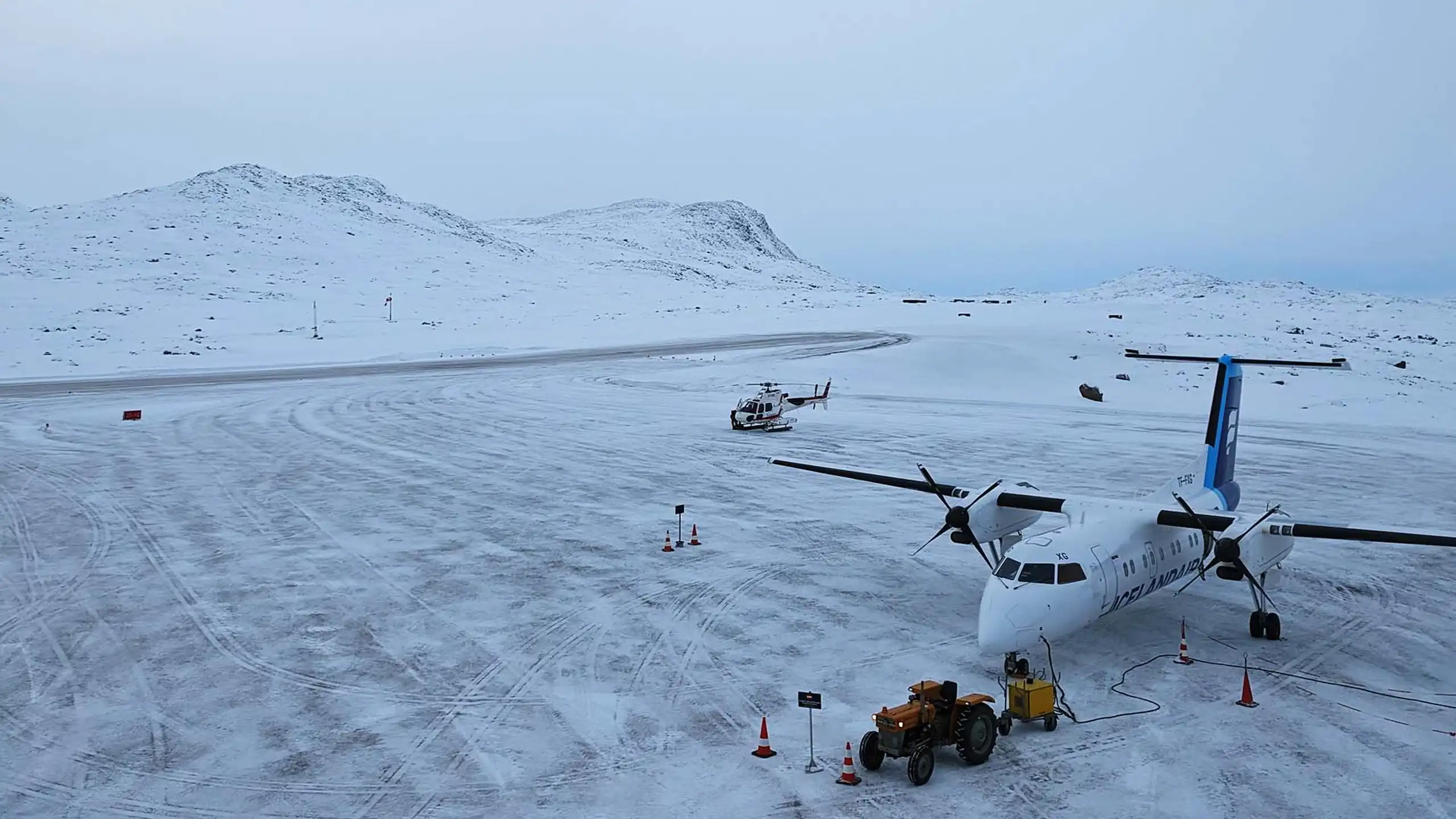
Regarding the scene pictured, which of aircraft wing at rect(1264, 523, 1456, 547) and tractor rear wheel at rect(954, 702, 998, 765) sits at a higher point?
aircraft wing at rect(1264, 523, 1456, 547)

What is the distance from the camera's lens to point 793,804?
1175 centimetres

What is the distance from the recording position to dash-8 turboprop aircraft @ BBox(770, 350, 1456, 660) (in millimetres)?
15359

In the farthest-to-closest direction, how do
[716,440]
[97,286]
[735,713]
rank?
[97,286] < [716,440] < [735,713]

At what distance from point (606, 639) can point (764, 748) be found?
5322mm

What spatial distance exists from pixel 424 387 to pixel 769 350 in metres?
28.6

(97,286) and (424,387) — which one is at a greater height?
(97,286)

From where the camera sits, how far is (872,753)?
495 inches

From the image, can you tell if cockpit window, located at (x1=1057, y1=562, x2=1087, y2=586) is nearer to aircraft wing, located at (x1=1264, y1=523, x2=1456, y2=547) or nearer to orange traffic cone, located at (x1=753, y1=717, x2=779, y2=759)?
aircraft wing, located at (x1=1264, y1=523, x2=1456, y2=547)

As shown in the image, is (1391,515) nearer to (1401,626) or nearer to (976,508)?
(1401,626)

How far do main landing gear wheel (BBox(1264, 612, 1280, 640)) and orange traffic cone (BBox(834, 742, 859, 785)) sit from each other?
950 cm

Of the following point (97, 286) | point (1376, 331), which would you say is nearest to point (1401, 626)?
point (1376, 331)

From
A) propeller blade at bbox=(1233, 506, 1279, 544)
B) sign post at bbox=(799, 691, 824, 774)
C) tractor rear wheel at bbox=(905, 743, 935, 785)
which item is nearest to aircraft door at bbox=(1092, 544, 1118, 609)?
propeller blade at bbox=(1233, 506, 1279, 544)

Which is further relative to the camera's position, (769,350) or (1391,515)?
(769,350)

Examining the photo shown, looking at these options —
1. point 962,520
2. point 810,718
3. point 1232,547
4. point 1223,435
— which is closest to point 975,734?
point 810,718
